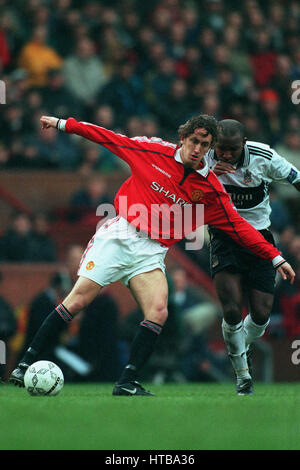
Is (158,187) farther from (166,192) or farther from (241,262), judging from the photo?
(241,262)

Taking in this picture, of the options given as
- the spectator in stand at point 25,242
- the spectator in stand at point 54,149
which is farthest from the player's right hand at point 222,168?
the spectator in stand at point 54,149

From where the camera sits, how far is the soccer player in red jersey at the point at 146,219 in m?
7.50

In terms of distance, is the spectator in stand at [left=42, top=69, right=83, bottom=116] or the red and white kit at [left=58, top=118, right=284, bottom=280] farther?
the spectator in stand at [left=42, top=69, right=83, bottom=116]

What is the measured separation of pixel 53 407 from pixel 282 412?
1.56 meters

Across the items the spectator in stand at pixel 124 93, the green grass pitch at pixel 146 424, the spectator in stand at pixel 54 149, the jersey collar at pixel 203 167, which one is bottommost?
the green grass pitch at pixel 146 424

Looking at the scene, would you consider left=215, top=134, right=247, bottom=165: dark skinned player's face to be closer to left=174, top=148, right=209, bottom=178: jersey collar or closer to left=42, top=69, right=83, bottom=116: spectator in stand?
left=174, top=148, right=209, bottom=178: jersey collar

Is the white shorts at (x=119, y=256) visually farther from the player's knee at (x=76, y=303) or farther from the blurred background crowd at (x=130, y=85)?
the blurred background crowd at (x=130, y=85)

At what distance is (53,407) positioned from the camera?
6285 mm

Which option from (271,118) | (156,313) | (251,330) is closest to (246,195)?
(251,330)

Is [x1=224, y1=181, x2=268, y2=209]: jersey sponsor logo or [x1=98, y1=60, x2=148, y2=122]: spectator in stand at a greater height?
[x1=98, y1=60, x2=148, y2=122]: spectator in stand

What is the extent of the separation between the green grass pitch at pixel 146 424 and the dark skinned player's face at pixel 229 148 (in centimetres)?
215

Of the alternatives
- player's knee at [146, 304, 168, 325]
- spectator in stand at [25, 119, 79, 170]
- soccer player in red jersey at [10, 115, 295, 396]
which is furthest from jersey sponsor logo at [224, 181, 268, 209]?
spectator in stand at [25, 119, 79, 170]

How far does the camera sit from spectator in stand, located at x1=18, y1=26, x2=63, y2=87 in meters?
15.5

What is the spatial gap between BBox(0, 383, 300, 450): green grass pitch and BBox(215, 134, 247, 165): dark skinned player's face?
7.07 ft
